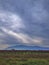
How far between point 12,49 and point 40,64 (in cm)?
2881

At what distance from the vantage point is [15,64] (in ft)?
104

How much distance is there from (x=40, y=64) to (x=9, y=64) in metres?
5.24

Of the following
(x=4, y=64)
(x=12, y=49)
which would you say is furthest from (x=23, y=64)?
(x=12, y=49)

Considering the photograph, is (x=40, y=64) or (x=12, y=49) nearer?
(x=40, y=64)

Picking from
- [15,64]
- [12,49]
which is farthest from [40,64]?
[12,49]

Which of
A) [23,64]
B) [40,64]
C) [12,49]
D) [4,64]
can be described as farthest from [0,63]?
[12,49]

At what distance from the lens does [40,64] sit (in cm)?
3297

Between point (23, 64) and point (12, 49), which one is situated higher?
point (12, 49)

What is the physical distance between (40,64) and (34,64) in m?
1.01

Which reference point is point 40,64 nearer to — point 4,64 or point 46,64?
point 46,64

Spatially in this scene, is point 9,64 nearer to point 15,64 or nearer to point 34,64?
point 15,64

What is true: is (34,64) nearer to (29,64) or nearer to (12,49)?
(29,64)

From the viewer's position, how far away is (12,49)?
61.1 m

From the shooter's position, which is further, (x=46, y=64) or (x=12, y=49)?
(x=12, y=49)
